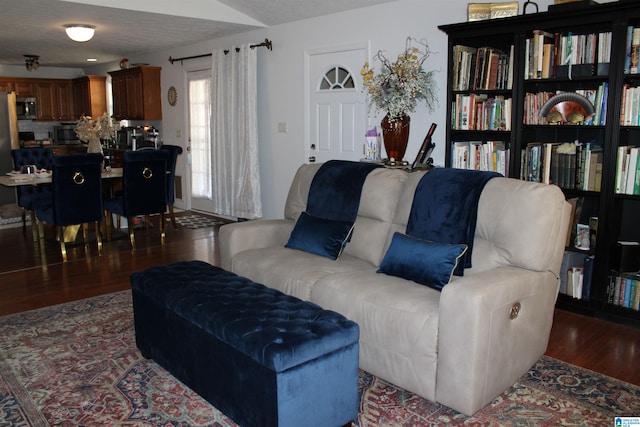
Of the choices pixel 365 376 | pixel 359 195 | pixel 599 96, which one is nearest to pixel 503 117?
pixel 599 96

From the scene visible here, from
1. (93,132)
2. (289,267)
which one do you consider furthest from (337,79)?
(289,267)

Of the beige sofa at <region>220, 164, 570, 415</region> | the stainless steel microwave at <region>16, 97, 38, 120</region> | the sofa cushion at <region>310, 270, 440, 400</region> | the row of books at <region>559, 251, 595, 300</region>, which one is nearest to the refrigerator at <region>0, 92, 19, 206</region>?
the stainless steel microwave at <region>16, 97, 38, 120</region>

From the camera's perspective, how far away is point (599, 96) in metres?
3.81

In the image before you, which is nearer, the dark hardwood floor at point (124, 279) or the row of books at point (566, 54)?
the dark hardwood floor at point (124, 279)

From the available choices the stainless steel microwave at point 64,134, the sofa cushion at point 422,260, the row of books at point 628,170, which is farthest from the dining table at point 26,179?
the stainless steel microwave at point 64,134

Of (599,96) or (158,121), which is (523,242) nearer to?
(599,96)

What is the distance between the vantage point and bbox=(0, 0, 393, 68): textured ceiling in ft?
18.7

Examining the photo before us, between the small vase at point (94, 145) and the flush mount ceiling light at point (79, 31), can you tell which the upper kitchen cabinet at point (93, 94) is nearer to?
the flush mount ceiling light at point (79, 31)

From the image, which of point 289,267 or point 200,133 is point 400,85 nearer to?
point 289,267

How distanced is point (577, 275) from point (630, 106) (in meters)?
1.21

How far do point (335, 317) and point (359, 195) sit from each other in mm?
1373

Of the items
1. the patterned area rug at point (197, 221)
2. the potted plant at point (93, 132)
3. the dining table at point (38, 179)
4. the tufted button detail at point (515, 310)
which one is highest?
the potted plant at point (93, 132)

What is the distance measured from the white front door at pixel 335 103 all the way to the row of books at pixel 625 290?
2792 mm

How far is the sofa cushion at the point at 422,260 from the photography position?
2.94 metres
